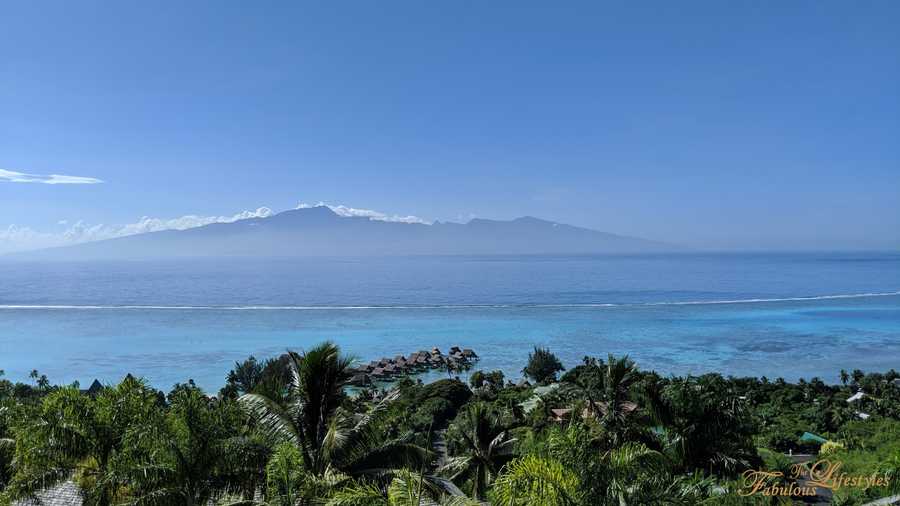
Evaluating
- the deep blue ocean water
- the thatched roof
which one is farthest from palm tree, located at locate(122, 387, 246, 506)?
the deep blue ocean water

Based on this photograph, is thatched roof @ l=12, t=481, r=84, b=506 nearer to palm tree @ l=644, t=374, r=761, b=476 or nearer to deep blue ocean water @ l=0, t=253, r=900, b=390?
palm tree @ l=644, t=374, r=761, b=476

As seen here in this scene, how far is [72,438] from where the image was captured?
10055 mm

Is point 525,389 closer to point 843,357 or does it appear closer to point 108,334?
point 843,357

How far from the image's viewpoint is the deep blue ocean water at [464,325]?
160ft

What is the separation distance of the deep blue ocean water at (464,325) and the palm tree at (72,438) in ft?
111

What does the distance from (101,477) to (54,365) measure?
48750 millimetres

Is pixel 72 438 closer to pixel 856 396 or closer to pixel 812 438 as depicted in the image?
pixel 812 438

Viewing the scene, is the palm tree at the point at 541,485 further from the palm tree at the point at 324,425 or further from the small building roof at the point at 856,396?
the small building roof at the point at 856,396

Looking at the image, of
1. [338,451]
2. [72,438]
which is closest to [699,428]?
[338,451]

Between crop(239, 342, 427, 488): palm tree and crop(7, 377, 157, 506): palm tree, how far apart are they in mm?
2699

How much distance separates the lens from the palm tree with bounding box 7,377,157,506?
9.94 meters

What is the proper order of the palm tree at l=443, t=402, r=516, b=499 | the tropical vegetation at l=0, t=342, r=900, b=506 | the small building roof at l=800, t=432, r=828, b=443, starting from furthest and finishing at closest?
1. the small building roof at l=800, t=432, r=828, b=443
2. the palm tree at l=443, t=402, r=516, b=499
3. the tropical vegetation at l=0, t=342, r=900, b=506

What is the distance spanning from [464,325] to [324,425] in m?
60.7

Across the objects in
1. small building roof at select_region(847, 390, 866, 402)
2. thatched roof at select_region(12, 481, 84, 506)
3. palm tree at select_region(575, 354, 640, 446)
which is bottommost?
small building roof at select_region(847, 390, 866, 402)
